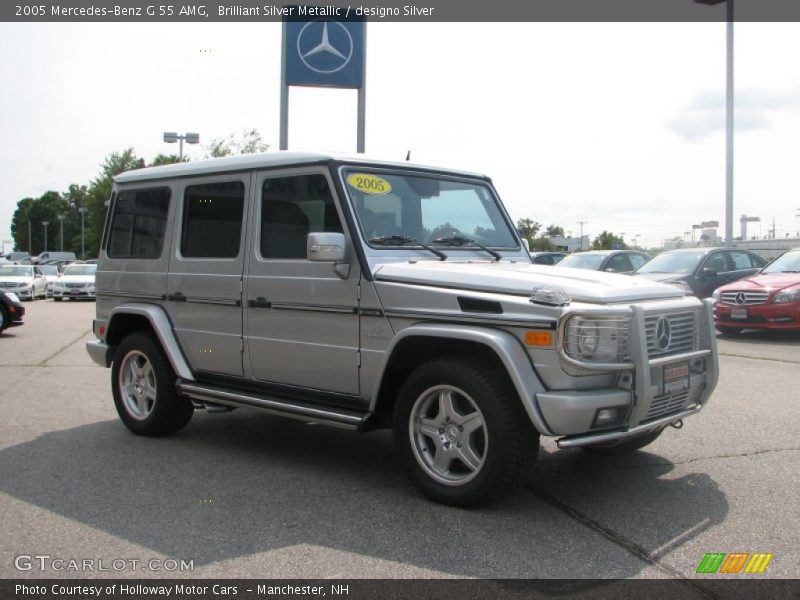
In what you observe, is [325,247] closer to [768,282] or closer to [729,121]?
[768,282]

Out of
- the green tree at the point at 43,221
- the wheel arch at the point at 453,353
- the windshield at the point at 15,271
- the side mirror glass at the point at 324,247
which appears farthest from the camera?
the green tree at the point at 43,221

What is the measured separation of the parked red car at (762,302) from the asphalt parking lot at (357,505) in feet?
22.3

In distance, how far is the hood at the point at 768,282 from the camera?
13695 mm

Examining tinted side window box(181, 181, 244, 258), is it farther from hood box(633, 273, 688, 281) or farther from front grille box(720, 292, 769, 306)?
hood box(633, 273, 688, 281)

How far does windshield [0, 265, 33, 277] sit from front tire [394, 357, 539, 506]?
30144 mm

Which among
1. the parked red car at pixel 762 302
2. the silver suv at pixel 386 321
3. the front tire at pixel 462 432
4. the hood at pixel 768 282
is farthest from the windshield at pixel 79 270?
the front tire at pixel 462 432

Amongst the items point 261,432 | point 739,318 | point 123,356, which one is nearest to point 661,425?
point 261,432

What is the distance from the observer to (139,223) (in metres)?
6.85

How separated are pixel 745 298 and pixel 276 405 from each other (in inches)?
429

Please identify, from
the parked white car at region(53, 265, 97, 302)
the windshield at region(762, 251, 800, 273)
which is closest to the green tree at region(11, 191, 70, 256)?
the parked white car at region(53, 265, 97, 302)

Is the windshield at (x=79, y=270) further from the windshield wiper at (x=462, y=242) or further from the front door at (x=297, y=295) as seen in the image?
the windshield wiper at (x=462, y=242)

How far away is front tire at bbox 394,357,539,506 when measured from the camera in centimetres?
434

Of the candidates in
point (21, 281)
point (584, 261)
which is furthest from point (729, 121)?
point (21, 281)

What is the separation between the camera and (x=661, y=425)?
459 cm
